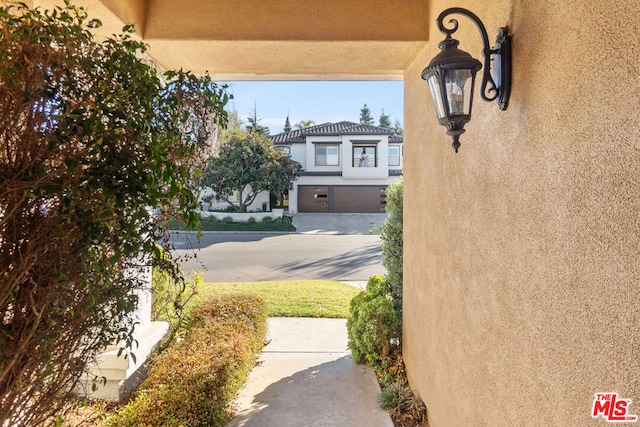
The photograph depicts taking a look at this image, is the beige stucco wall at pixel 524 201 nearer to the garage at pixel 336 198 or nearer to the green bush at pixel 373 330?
the green bush at pixel 373 330

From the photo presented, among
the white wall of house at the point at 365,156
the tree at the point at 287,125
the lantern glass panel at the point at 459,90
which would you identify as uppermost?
the tree at the point at 287,125

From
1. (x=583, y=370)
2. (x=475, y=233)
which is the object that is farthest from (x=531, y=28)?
(x=583, y=370)

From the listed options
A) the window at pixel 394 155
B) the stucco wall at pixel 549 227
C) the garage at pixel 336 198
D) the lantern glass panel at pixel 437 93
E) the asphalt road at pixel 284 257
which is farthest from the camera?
the window at pixel 394 155

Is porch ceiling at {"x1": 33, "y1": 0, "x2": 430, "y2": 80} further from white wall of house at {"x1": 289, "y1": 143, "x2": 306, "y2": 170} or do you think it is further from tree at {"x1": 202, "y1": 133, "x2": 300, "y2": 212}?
white wall of house at {"x1": 289, "y1": 143, "x2": 306, "y2": 170}

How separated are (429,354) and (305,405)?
1.45 meters

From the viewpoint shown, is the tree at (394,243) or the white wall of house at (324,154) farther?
the white wall of house at (324,154)

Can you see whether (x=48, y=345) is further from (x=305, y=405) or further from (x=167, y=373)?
(x=305, y=405)

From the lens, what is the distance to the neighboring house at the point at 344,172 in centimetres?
2422

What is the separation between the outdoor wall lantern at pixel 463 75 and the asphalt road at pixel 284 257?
6.52 m

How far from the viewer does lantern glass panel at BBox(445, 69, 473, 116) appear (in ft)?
5.76

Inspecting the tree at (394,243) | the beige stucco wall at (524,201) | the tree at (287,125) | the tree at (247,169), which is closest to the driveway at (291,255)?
the tree at (247,169)

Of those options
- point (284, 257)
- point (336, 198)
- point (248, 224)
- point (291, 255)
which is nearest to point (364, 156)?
point (336, 198)

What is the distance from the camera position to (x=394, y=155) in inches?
1014

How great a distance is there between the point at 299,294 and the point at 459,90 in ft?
21.0
